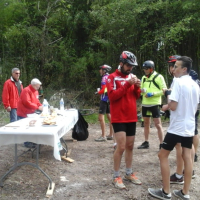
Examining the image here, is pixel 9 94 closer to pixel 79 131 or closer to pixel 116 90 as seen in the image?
pixel 79 131

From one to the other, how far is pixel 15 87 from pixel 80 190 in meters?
3.45

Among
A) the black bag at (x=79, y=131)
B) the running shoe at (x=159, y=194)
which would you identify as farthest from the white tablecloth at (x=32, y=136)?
the black bag at (x=79, y=131)

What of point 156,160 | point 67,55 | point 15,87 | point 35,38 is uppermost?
point 35,38

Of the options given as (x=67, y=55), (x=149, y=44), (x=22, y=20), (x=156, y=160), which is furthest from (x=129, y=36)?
(x=156, y=160)

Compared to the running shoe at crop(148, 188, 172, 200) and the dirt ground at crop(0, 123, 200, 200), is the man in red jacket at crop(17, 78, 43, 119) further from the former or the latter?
the running shoe at crop(148, 188, 172, 200)

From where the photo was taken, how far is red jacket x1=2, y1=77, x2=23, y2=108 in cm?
601

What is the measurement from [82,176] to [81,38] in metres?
9.50

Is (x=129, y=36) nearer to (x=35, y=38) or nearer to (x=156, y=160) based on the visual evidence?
(x=35, y=38)

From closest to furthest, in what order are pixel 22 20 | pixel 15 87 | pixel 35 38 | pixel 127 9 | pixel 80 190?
pixel 80 190 < pixel 15 87 < pixel 127 9 < pixel 35 38 < pixel 22 20

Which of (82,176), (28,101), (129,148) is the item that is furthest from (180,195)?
(28,101)

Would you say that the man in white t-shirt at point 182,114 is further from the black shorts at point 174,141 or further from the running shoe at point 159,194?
the running shoe at point 159,194

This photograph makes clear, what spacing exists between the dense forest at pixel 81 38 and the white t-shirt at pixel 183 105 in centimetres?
691

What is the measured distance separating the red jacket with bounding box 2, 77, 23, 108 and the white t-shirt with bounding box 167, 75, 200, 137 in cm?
412

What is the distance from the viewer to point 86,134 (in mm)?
6254
